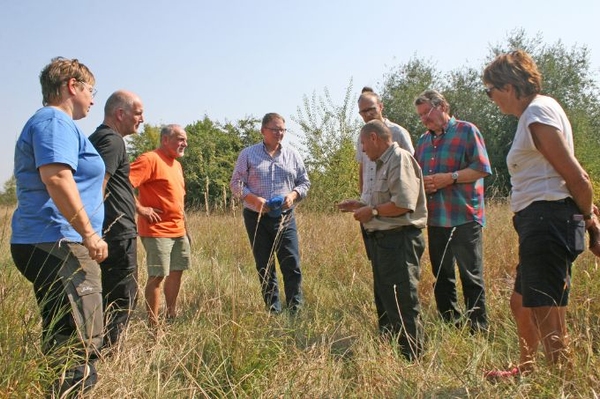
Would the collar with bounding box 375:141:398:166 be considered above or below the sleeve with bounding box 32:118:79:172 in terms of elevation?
below

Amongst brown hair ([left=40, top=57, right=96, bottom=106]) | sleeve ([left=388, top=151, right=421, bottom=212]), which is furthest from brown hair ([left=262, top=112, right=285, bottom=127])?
brown hair ([left=40, top=57, right=96, bottom=106])

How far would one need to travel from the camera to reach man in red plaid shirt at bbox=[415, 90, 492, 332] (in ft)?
14.4

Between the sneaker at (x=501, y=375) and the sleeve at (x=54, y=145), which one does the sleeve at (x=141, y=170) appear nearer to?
the sleeve at (x=54, y=145)

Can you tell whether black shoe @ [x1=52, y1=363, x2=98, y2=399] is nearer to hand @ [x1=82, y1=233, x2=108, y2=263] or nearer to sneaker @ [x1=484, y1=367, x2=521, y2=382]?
hand @ [x1=82, y1=233, x2=108, y2=263]

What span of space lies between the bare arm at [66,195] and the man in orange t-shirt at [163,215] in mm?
2059

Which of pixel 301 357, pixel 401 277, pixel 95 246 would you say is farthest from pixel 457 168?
pixel 95 246

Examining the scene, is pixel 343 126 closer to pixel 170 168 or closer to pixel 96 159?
pixel 170 168

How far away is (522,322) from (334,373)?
1.15 m

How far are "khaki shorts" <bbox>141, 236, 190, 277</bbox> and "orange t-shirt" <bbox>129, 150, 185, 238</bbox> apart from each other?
0.20 feet

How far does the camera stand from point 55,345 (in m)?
2.69

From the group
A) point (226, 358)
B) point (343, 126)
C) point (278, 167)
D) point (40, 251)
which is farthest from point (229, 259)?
point (40, 251)

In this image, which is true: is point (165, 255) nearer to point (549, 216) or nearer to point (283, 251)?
point (283, 251)

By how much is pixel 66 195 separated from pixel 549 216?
236cm

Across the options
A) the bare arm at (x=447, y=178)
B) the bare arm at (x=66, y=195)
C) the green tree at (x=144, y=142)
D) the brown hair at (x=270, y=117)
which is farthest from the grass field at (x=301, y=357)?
the green tree at (x=144, y=142)
